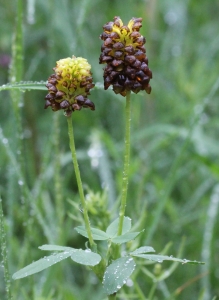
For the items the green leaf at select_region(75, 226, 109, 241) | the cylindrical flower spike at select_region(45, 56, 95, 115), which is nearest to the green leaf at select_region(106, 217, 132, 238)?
the green leaf at select_region(75, 226, 109, 241)

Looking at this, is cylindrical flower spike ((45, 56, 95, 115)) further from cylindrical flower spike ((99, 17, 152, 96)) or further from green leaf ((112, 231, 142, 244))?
green leaf ((112, 231, 142, 244))

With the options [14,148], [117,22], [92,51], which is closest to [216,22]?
[92,51]

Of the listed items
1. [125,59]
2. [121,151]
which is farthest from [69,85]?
[121,151]

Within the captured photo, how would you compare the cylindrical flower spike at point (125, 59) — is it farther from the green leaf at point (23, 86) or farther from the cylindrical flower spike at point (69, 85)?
the green leaf at point (23, 86)

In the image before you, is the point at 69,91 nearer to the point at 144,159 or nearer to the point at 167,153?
the point at 144,159

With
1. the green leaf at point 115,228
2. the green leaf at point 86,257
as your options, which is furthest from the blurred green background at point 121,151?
the green leaf at point 86,257

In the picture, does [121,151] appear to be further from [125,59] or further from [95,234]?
[125,59]
